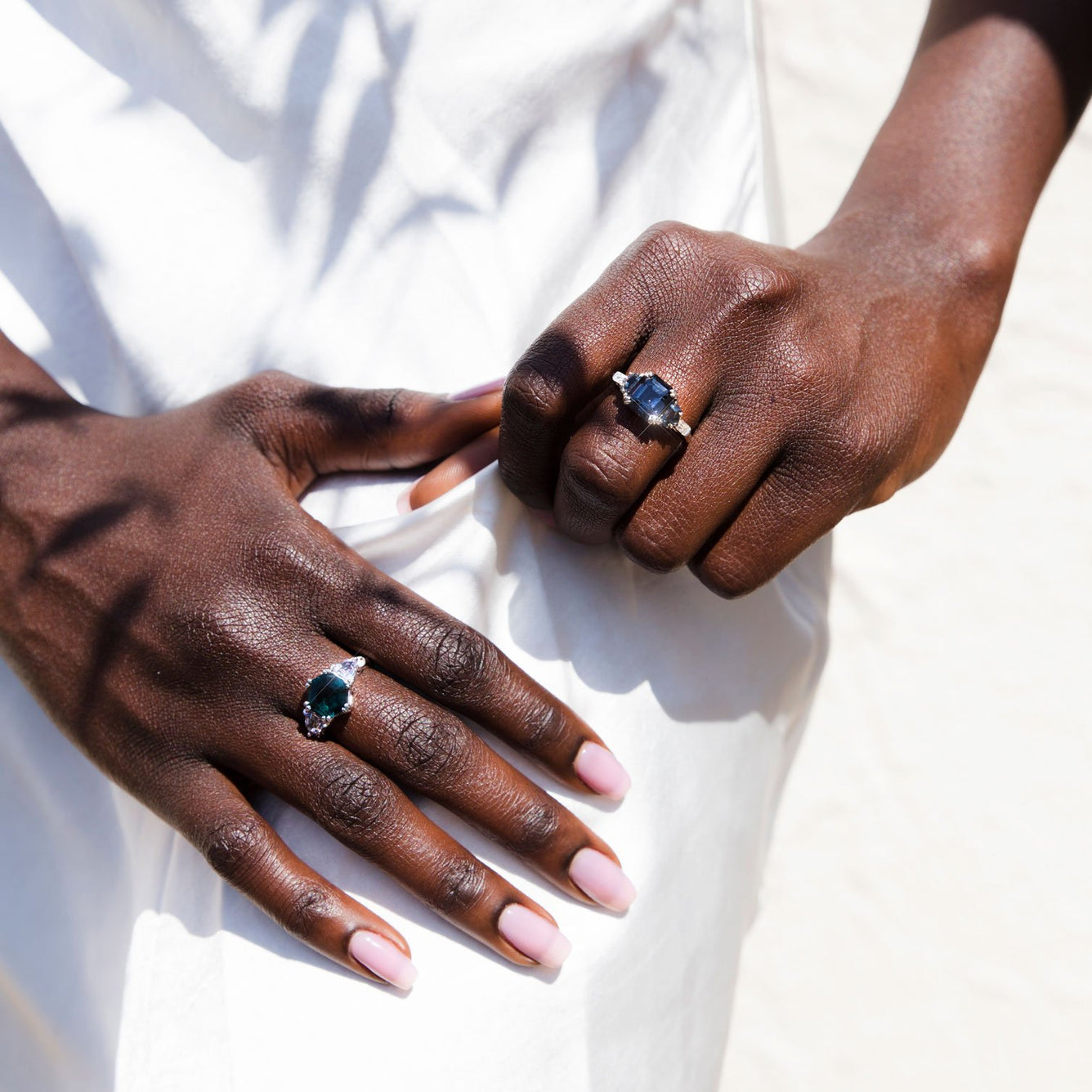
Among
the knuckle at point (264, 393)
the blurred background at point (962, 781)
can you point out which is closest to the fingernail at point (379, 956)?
the knuckle at point (264, 393)

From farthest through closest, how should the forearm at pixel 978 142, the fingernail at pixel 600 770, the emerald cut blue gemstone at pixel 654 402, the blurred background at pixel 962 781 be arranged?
the blurred background at pixel 962 781
the forearm at pixel 978 142
the fingernail at pixel 600 770
the emerald cut blue gemstone at pixel 654 402

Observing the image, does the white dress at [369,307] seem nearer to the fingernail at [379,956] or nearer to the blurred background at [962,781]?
the fingernail at [379,956]

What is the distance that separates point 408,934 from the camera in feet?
3.79

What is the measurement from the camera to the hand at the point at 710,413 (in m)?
1.08

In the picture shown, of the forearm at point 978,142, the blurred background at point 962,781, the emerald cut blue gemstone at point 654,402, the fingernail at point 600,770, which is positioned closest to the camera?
the emerald cut blue gemstone at point 654,402

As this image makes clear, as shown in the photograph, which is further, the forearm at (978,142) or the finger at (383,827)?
the forearm at (978,142)

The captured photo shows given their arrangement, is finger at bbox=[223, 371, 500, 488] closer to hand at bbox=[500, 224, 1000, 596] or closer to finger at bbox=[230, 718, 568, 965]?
hand at bbox=[500, 224, 1000, 596]

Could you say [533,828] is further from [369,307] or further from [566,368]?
[369,307]

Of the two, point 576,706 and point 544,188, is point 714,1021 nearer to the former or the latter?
point 576,706

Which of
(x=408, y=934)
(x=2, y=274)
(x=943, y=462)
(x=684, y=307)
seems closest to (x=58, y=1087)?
(x=408, y=934)

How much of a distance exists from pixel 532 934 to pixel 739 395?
0.62 m

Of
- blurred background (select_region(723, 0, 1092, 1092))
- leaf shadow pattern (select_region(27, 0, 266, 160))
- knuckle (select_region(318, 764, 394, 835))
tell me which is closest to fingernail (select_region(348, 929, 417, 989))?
knuckle (select_region(318, 764, 394, 835))

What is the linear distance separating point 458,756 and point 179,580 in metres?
0.36

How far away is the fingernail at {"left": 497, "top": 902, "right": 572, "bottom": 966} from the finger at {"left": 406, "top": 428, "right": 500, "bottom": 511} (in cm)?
47
